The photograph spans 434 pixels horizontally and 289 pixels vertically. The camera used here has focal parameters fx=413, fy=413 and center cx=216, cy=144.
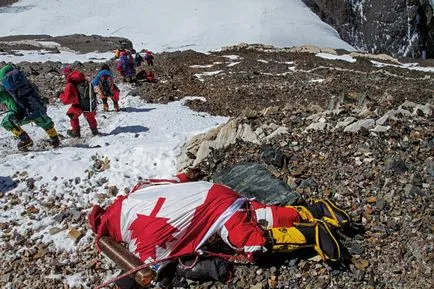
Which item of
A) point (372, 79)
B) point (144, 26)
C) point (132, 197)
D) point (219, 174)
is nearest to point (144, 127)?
point (219, 174)

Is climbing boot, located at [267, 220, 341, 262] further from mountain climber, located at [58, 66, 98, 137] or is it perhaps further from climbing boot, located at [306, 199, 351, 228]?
mountain climber, located at [58, 66, 98, 137]

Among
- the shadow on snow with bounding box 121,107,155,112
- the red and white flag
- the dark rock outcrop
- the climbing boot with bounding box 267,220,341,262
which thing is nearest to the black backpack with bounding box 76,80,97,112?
the shadow on snow with bounding box 121,107,155,112

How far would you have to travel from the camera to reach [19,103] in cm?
829

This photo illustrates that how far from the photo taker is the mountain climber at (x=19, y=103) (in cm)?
800

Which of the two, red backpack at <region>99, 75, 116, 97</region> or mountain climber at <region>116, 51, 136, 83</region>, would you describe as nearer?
red backpack at <region>99, 75, 116, 97</region>

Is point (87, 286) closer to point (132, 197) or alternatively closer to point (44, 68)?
point (132, 197)

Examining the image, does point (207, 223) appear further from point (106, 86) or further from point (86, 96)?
point (106, 86)

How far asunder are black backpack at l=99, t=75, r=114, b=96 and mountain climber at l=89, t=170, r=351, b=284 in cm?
752

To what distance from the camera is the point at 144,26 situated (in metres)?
55.5

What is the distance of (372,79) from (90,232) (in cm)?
1504

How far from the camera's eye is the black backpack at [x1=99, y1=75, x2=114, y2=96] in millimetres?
11891

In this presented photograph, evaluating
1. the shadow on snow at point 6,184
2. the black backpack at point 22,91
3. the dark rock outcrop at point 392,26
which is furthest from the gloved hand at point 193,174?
the dark rock outcrop at point 392,26

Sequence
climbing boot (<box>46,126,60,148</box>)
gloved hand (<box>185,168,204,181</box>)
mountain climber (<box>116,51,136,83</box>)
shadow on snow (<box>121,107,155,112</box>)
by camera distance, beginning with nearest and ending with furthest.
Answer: gloved hand (<box>185,168,204,181</box>), climbing boot (<box>46,126,60,148</box>), shadow on snow (<box>121,107,155,112</box>), mountain climber (<box>116,51,136,83</box>)

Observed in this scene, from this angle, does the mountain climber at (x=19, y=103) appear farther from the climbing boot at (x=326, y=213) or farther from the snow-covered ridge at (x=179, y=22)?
the snow-covered ridge at (x=179, y=22)
